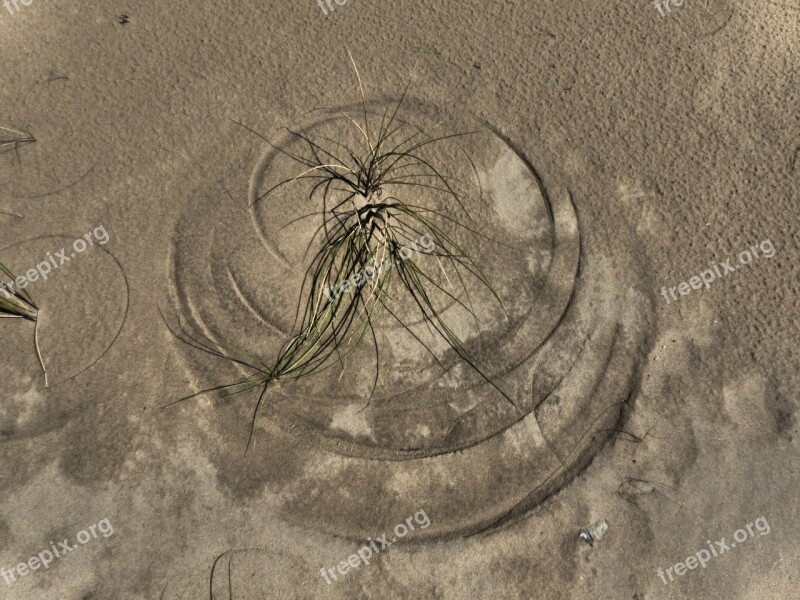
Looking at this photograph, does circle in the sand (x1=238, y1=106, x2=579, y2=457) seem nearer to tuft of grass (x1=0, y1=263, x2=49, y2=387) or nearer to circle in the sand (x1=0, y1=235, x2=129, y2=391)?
circle in the sand (x1=0, y1=235, x2=129, y2=391)

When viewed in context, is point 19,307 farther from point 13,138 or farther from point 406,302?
point 406,302

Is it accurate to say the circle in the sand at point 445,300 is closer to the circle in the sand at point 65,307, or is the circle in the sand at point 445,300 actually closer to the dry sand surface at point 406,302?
the dry sand surface at point 406,302

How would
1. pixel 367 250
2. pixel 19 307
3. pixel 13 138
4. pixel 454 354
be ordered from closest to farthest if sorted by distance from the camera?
pixel 19 307, pixel 454 354, pixel 367 250, pixel 13 138

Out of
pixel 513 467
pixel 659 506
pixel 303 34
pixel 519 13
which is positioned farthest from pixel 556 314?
pixel 303 34

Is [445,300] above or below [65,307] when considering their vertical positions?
below

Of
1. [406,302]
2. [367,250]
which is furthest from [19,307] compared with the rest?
[406,302]

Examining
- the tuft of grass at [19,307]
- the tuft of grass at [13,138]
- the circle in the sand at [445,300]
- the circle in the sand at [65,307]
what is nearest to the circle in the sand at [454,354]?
the circle in the sand at [445,300]
